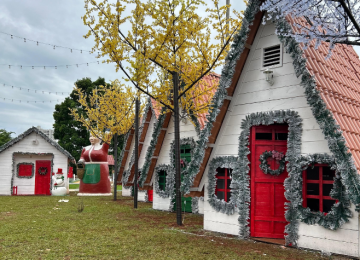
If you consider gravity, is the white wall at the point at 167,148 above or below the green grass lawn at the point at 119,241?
above

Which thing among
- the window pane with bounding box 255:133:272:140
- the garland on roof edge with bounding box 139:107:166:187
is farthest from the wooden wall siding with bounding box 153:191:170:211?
the window pane with bounding box 255:133:272:140

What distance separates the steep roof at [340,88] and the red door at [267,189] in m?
1.33

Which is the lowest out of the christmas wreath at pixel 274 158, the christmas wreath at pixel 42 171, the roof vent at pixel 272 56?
the christmas wreath at pixel 42 171

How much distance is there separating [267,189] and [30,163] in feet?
58.0

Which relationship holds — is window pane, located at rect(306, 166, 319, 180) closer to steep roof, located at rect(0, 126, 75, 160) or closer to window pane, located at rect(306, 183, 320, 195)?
window pane, located at rect(306, 183, 320, 195)

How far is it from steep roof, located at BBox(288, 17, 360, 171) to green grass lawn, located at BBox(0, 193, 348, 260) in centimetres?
246

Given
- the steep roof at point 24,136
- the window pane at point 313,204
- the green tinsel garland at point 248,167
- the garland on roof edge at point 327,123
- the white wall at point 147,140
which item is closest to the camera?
the garland on roof edge at point 327,123

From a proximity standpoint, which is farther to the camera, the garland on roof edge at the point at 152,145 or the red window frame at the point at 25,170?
the red window frame at the point at 25,170

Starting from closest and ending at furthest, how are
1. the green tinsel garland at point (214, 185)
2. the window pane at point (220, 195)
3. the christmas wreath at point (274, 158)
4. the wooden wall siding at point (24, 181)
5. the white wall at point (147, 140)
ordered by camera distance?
the christmas wreath at point (274, 158), the green tinsel garland at point (214, 185), the window pane at point (220, 195), the white wall at point (147, 140), the wooden wall siding at point (24, 181)

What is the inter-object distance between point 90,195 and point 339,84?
16.2m

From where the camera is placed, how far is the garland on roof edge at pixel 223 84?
7629 millimetres

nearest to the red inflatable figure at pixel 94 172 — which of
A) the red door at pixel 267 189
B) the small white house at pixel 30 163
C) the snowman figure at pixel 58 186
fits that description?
the snowman figure at pixel 58 186

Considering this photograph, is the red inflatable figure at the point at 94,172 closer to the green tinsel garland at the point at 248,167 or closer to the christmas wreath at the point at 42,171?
the christmas wreath at the point at 42,171

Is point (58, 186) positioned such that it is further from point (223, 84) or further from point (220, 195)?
point (223, 84)
